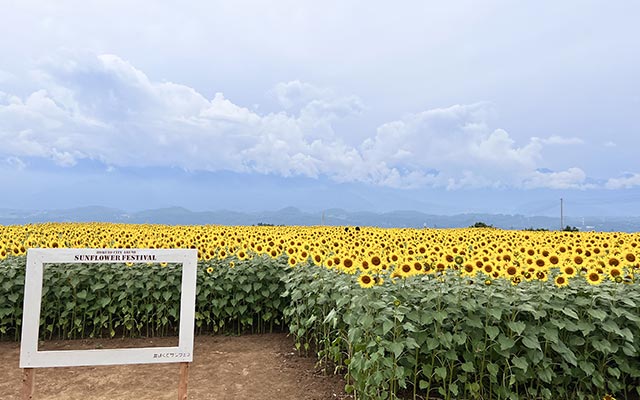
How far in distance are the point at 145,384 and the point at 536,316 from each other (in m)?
4.89

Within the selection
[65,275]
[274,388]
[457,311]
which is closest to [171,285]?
[65,275]

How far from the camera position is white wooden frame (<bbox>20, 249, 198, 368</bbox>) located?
14.3ft

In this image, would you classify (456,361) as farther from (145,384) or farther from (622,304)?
(145,384)

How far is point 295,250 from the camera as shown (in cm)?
811

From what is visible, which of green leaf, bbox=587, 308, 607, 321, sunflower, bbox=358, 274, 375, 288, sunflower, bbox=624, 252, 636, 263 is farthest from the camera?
sunflower, bbox=624, 252, 636, 263

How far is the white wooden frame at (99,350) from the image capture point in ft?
14.3

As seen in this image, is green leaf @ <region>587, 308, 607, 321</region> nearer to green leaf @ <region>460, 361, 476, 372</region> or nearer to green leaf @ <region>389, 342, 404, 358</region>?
green leaf @ <region>460, 361, 476, 372</region>

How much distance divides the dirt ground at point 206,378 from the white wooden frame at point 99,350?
1.49 meters

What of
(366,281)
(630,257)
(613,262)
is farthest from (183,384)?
(630,257)

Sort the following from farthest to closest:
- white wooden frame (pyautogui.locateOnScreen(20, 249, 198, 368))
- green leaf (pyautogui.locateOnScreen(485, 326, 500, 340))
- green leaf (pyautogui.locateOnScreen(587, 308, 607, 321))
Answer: green leaf (pyautogui.locateOnScreen(587, 308, 607, 321))
green leaf (pyautogui.locateOnScreen(485, 326, 500, 340))
white wooden frame (pyautogui.locateOnScreen(20, 249, 198, 368))

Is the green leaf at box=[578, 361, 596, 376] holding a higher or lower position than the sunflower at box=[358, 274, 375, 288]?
lower

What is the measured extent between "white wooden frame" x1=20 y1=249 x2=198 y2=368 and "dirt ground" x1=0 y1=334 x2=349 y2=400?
149 centimetres

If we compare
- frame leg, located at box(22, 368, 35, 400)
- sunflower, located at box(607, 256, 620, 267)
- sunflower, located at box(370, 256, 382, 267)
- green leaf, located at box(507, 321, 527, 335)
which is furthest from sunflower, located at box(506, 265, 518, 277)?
frame leg, located at box(22, 368, 35, 400)

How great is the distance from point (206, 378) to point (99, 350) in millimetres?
2282
